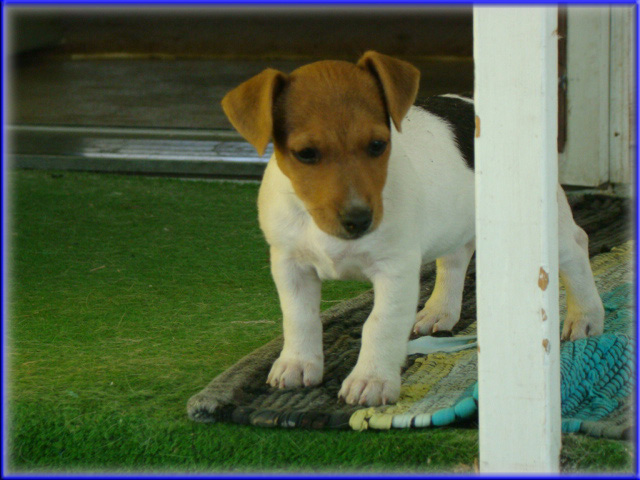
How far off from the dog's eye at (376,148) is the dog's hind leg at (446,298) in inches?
41.2

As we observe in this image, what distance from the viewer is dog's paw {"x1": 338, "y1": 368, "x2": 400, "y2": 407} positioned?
286cm

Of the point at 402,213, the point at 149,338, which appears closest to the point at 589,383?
the point at 402,213

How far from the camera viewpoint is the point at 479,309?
2400 millimetres

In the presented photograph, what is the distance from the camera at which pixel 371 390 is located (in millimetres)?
2861

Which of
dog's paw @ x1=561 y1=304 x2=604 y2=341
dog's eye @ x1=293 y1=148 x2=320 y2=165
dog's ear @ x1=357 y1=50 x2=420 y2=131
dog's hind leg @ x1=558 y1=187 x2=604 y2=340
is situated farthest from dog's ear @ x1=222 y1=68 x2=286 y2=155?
dog's paw @ x1=561 y1=304 x2=604 y2=341

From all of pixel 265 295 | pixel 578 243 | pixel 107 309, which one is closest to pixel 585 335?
pixel 578 243

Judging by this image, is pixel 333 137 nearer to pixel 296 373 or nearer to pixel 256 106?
pixel 256 106

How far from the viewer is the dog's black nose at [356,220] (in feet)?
8.66

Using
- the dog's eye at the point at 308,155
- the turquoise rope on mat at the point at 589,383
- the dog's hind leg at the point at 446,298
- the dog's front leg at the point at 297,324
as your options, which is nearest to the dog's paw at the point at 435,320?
the dog's hind leg at the point at 446,298

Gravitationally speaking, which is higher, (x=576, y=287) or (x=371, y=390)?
(x=576, y=287)

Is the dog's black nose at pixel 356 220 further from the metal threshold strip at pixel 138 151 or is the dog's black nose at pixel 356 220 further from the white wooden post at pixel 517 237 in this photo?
the metal threshold strip at pixel 138 151

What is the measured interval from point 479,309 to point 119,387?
1.33 meters

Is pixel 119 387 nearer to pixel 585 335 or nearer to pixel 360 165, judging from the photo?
pixel 360 165

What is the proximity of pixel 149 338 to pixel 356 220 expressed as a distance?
→ 4.41ft
